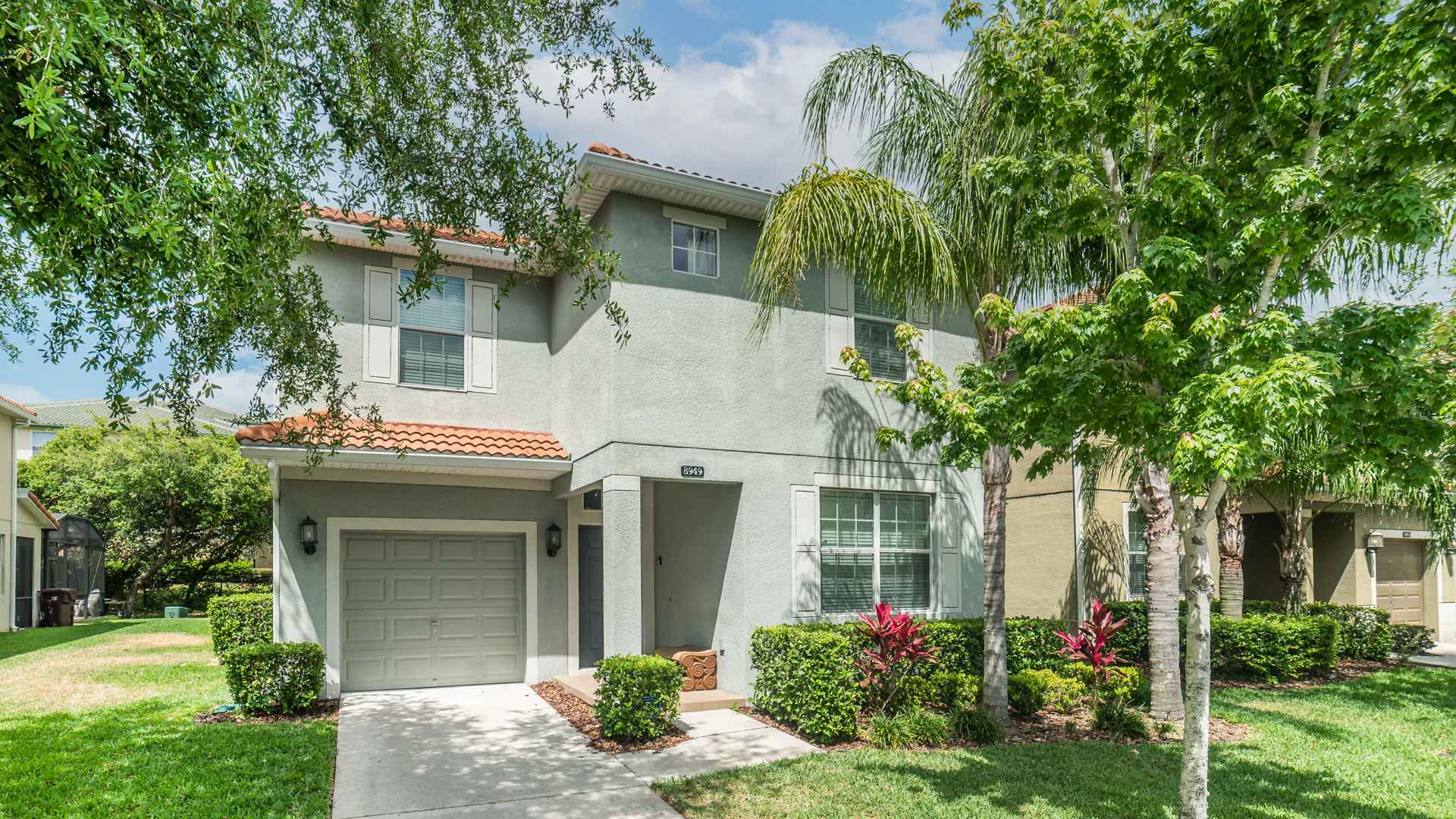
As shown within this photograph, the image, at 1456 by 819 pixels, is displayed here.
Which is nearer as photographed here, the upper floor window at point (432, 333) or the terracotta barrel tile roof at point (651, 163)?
the terracotta barrel tile roof at point (651, 163)

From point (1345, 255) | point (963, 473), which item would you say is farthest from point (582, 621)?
point (1345, 255)

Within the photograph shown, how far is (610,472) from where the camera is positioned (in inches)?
398

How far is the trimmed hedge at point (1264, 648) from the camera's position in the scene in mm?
13352

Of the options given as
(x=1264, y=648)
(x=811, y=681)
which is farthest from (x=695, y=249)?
(x=1264, y=648)

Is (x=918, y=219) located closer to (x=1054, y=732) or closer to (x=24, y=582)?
(x=1054, y=732)

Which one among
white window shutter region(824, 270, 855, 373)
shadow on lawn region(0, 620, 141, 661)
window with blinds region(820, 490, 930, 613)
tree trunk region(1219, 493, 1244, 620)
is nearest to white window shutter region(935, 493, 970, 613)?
window with blinds region(820, 490, 930, 613)

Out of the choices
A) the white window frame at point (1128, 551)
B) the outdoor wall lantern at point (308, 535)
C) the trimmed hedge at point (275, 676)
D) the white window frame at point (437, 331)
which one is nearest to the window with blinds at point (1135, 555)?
the white window frame at point (1128, 551)

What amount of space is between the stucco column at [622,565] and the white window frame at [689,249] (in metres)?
2.78

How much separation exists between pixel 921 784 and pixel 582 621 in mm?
7016

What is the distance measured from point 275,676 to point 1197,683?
377 inches

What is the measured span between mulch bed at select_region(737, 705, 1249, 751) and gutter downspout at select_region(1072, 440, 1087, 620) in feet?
11.4

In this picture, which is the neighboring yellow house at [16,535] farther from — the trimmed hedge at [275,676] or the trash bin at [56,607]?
the trimmed hedge at [275,676]

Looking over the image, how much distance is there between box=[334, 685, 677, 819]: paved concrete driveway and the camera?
6.98 meters

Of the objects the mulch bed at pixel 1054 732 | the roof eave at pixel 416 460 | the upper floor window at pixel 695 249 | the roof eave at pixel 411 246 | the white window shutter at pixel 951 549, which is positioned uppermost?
the roof eave at pixel 411 246
